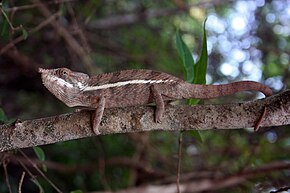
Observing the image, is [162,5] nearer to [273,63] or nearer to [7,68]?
[273,63]

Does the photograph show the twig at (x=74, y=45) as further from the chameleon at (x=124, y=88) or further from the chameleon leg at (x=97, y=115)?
the chameleon leg at (x=97, y=115)

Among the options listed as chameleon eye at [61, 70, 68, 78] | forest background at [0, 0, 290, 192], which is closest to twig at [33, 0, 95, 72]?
forest background at [0, 0, 290, 192]

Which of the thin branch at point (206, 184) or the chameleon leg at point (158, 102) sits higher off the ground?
the chameleon leg at point (158, 102)

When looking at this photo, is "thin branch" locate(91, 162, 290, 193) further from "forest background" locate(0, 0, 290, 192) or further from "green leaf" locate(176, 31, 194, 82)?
"green leaf" locate(176, 31, 194, 82)

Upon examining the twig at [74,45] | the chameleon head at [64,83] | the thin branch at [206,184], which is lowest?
the thin branch at [206,184]

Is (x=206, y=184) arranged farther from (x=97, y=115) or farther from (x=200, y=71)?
(x=97, y=115)

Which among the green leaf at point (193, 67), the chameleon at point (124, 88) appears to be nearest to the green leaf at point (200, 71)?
the green leaf at point (193, 67)

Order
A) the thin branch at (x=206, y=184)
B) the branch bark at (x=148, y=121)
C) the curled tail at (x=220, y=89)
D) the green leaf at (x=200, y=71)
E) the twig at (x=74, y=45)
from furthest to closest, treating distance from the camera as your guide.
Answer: the twig at (x=74, y=45) < the thin branch at (x=206, y=184) < the green leaf at (x=200, y=71) < the curled tail at (x=220, y=89) < the branch bark at (x=148, y=121)
